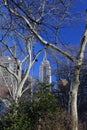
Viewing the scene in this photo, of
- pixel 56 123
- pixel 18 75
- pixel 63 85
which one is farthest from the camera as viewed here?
pixel 63 85

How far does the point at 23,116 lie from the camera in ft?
48.1

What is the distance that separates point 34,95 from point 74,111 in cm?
318

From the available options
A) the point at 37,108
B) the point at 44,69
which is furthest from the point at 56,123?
the point at 44,69

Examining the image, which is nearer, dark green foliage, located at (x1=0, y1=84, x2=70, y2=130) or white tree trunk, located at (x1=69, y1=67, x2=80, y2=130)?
white tree trunk, located at (x1=69, y1=67, x2=80, y2=130)

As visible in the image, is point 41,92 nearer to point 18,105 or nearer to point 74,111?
point 18,105

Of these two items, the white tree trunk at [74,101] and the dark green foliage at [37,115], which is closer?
the white tree trunk at [74,101]

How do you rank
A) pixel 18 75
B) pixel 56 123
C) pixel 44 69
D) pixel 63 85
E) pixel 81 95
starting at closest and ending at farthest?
pixel 56 123 → pixel 18 75 → pixel 44 69 → pixel 63 85 → pixel 81 95

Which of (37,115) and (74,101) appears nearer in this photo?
(74,101)

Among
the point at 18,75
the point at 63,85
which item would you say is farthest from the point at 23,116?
the point at 63,85

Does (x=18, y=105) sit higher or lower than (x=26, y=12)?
lower

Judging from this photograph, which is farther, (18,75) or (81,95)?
(81,95)

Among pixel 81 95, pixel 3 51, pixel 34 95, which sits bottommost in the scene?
pixel 81 95

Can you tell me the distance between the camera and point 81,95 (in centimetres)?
5103

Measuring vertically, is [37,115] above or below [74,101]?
below
